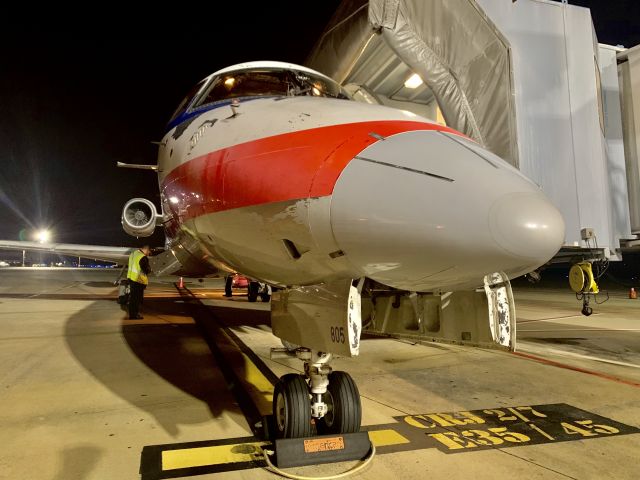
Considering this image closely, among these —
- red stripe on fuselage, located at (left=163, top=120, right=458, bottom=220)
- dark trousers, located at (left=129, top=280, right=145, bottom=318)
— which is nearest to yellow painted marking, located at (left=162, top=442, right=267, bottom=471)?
red stripe on fuselage, located at (left=163, top=120, right=458, bottom=220)

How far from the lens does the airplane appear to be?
2004mm

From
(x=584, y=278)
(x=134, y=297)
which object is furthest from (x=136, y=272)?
(x=584, y=278)

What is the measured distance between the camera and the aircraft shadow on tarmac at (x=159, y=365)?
13.8 ft

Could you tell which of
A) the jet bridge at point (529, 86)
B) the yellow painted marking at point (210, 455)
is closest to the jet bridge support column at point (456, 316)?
the yellow painted marking at point (210, 455)

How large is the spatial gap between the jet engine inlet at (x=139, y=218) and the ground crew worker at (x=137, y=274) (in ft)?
4.73

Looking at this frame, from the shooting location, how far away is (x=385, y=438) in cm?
351

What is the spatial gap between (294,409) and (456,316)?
133cm

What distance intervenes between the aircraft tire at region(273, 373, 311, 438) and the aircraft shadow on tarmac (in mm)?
771

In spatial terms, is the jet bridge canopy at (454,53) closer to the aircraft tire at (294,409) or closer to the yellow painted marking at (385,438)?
the yellow painted marking at (385,438)

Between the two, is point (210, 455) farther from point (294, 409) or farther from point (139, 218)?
point (139, 218)

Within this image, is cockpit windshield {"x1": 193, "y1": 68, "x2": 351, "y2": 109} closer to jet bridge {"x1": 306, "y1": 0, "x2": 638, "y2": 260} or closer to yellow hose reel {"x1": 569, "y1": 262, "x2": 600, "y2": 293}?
jet bridge {"x1": 306, "y1": 0, "x2": 638, "y2": 260}

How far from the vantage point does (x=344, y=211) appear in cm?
216

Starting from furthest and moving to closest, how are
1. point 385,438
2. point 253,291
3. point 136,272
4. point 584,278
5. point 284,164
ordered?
point 253,291
point 136,272
point 584,278
point 385,438
point 284,164

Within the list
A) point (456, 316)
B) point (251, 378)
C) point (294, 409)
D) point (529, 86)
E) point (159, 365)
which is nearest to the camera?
point (456, 316)
